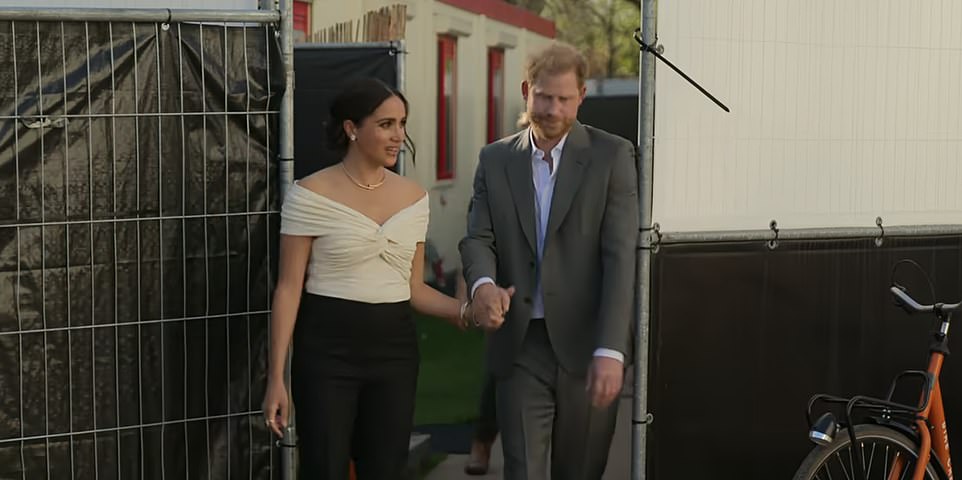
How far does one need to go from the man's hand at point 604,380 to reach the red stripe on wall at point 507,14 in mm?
11338

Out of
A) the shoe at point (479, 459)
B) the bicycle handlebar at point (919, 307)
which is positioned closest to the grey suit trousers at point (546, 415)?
the bicycle handlebar at point (919, 307)

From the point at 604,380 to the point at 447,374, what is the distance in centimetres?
741

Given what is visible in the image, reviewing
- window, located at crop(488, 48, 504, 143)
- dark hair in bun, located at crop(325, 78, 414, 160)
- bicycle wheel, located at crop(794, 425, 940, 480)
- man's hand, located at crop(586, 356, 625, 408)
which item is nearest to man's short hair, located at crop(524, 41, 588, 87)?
dark hair in bun, located at crop(325, 78, 414, 160)

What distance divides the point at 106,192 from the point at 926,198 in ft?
10.2

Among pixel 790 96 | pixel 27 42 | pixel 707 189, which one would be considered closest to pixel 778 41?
pixel 790 96

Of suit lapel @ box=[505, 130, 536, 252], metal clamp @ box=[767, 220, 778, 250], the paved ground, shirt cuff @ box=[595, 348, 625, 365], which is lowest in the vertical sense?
the paved ground

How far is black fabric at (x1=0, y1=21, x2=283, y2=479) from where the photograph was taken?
461cm

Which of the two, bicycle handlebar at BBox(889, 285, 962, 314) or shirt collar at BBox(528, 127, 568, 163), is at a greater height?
shirt collar at BBox(528, 127, 568, 163)

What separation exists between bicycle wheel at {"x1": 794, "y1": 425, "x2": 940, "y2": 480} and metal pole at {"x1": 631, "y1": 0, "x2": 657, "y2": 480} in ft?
1.87

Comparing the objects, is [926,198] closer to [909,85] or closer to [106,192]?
[909,85]

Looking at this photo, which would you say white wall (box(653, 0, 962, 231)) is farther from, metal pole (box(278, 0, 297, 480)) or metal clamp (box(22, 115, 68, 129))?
metal clamp (box(22, 115, 68, 129))

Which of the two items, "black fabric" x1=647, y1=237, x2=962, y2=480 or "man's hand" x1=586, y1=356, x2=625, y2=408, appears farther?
"black fabric" x1=647, y1=237, x2=962, y2=480

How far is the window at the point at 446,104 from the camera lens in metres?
16.2

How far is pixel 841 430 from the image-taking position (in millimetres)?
5328
